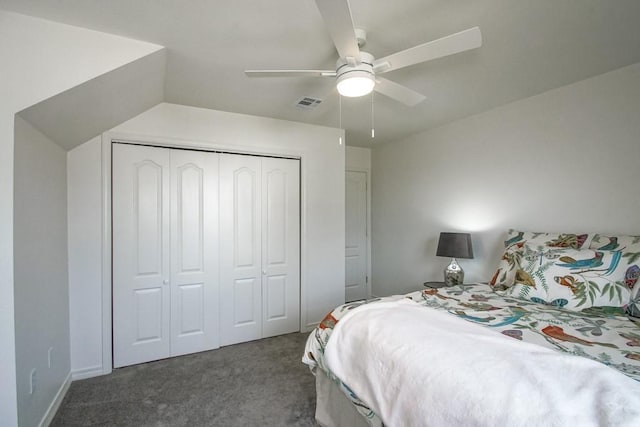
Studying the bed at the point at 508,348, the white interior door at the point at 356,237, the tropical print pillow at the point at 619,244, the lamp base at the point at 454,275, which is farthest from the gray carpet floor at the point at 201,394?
the tropical print pillow at the point at 619,244

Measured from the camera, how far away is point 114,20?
159 centimetres

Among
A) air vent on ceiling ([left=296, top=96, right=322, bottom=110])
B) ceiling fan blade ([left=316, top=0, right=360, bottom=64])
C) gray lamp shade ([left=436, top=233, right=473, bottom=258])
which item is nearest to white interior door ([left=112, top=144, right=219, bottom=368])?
air vent on ceiling ([left=296, top=96, right=322, bottom=110])

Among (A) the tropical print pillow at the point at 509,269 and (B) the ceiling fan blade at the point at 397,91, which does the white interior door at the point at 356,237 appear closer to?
(A) the tropical print pillow at the point at 509,269

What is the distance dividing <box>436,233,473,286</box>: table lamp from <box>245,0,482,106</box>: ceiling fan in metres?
1.61

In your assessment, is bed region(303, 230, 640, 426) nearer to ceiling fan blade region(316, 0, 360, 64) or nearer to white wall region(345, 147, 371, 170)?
ceiling fan blade region(316, 0, 360, 64)

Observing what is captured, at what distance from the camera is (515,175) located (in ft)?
8.85

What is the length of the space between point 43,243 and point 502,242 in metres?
3.58

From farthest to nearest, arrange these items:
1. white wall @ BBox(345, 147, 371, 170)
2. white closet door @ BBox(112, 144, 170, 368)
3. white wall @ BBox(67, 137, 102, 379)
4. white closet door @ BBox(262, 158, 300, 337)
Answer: white wall @ BBox(345, 147, 371, 170)
white closet door @ BBox(262, 158, 300, 337)
white closet door @ BBox(112, 144, 170, 368)
white wall @ BBox(67, 137, 102, 379)

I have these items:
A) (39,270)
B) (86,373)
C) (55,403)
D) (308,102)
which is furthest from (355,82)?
(86,373)

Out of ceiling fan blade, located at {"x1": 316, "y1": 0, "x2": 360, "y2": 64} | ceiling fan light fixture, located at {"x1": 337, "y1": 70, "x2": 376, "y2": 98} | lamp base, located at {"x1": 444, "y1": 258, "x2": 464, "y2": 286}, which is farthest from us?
lamp base, located at {"x1": 444, "y1": 258, "x2": 464, "y2": 286}

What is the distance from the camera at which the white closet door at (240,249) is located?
2982 mm

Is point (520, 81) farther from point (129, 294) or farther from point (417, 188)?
point (129, 294)

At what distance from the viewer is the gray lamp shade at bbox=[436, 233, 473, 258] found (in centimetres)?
285

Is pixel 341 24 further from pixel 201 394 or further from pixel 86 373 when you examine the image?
pixel 86 373
